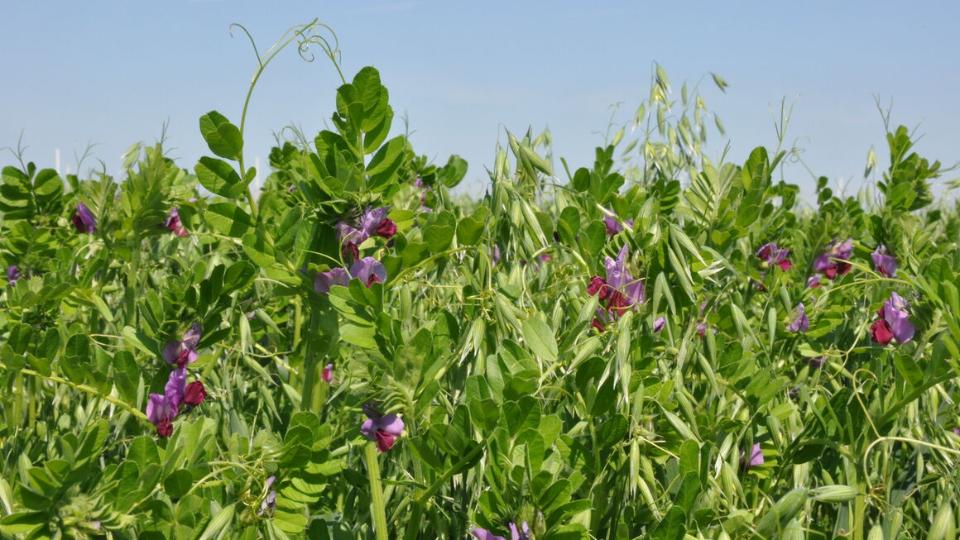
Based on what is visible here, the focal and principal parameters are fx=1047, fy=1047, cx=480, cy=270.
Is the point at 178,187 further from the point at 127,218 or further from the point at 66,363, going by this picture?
the point at 66,363

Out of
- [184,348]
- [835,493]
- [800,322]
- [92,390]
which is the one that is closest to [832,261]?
[800,322]

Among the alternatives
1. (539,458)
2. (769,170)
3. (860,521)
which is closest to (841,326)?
(769,170)

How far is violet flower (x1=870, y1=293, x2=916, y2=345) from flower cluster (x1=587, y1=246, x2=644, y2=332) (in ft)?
1.83

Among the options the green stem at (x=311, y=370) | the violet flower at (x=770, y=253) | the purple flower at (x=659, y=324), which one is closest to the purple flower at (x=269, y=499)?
the green stem at (x=311, y=370)

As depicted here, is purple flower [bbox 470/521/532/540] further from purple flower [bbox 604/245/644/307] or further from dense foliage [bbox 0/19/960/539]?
purple flower [bbox 604/245/644/307]

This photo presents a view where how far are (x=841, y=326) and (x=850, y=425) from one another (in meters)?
0.88

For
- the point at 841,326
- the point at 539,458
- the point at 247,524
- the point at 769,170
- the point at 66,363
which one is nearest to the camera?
the point at 539,458

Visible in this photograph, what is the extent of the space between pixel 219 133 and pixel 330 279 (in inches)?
9.0

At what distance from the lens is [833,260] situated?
228 cm

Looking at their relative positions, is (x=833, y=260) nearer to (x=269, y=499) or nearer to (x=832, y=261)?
(x=832, y=261)

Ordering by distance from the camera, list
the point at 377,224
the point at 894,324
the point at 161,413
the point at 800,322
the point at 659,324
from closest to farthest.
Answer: the point at 377,224 < the point at 161,413 < the point at 659,324 < the point at 894,324 < the point at 800,322

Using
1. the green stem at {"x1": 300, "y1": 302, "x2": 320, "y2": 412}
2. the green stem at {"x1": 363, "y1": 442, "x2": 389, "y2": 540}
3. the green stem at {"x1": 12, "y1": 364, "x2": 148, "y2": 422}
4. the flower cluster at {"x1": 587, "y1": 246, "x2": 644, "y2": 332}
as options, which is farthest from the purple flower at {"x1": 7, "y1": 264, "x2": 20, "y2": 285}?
the flower cluster at {"x1": 587, "y1": 246, "x2": 644, "y2": 332}

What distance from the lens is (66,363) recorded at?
129 cm

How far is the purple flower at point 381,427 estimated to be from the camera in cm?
124
